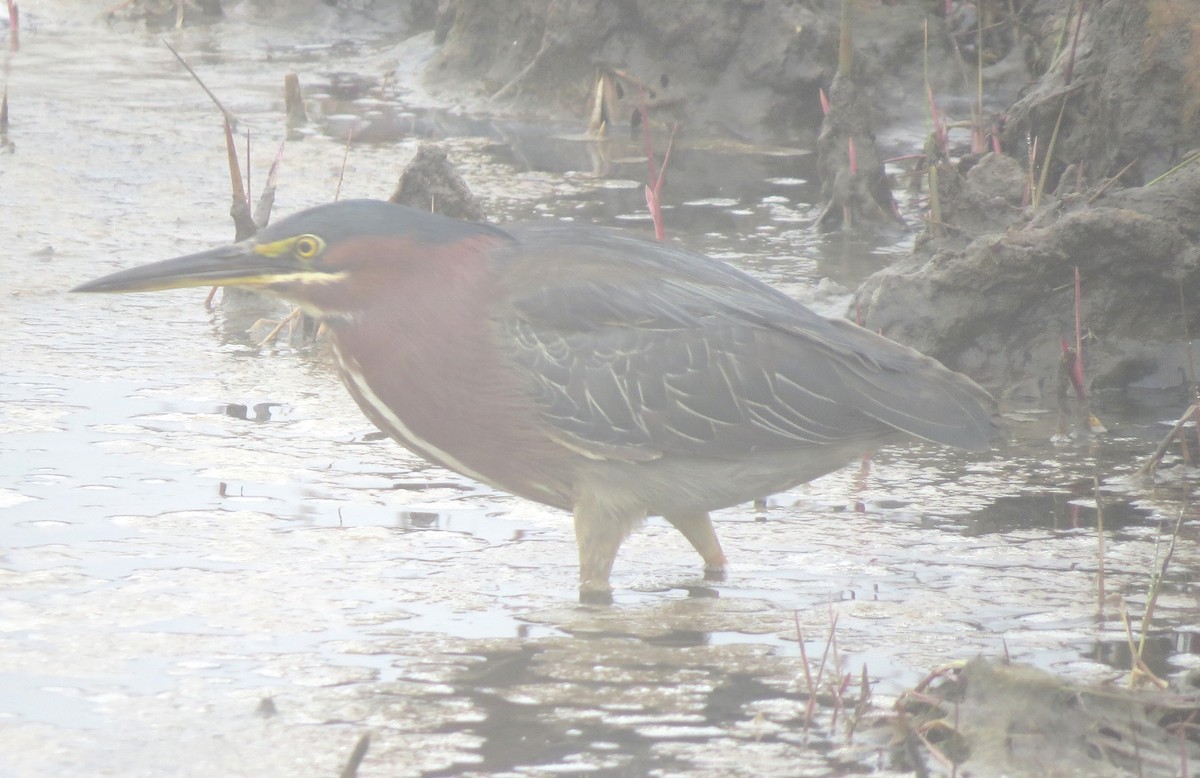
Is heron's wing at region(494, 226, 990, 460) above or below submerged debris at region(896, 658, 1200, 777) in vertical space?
above

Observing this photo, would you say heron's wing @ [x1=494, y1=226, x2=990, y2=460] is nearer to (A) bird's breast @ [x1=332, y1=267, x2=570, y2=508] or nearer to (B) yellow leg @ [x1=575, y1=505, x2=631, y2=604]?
(A) bird's breast @ [x1=332, y1=267, x2=570, y2=508]

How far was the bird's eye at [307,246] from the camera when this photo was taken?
466 centimetres

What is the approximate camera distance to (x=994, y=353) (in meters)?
6.71

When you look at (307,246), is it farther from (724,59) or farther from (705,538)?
(724,59)

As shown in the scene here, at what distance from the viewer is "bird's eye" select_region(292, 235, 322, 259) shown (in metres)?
4.66

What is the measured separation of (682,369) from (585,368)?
1.02 ft

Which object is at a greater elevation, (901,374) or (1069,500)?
(901,374)

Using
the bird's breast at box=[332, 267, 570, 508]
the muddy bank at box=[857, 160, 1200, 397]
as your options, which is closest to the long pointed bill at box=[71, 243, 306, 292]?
the bird's breast at box=[332, 267, 570, 508]

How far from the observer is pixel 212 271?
4586 millimetres

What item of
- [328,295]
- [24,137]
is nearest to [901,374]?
[328,295]

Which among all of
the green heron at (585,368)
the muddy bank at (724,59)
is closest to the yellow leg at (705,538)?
the green heron at (585,368)

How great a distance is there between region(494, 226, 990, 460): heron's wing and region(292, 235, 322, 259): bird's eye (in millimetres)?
563

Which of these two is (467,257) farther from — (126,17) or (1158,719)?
(126,17)

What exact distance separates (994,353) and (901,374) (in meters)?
1.87
